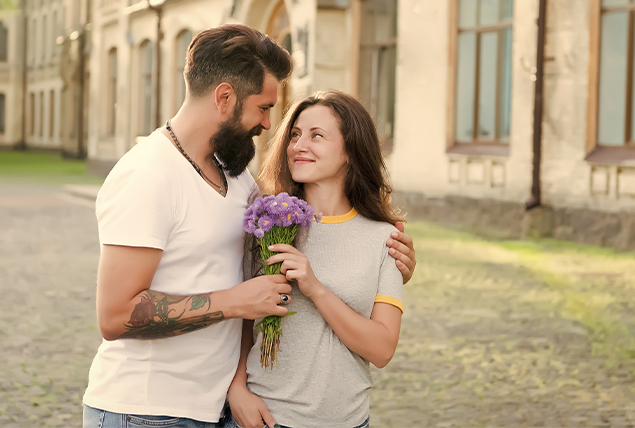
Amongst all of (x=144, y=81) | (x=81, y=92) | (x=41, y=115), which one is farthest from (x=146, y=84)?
(x=41, y=115)

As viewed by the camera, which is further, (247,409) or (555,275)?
(555,275)

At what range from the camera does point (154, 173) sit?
2227mm

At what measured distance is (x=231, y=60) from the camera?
2424 millimetres

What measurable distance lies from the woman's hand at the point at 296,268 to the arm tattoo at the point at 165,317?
210 millimetres

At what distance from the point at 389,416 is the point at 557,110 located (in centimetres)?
919

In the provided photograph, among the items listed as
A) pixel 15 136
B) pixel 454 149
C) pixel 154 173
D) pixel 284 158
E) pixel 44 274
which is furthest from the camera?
pixel 15 136

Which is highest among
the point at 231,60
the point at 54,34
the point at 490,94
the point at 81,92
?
the point at 54,34

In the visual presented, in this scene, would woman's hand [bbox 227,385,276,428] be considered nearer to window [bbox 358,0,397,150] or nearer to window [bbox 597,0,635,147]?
window [bbox 597,0,635,147]

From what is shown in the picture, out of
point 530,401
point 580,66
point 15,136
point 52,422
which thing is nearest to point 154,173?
point 52,422

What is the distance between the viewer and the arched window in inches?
1051

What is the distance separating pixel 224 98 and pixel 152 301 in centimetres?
63

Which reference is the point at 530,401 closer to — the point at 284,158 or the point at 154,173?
the point at 284,158

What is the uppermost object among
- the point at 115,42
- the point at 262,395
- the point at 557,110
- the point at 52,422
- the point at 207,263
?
the point at 115,42

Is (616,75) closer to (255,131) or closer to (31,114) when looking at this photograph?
(255,131)
